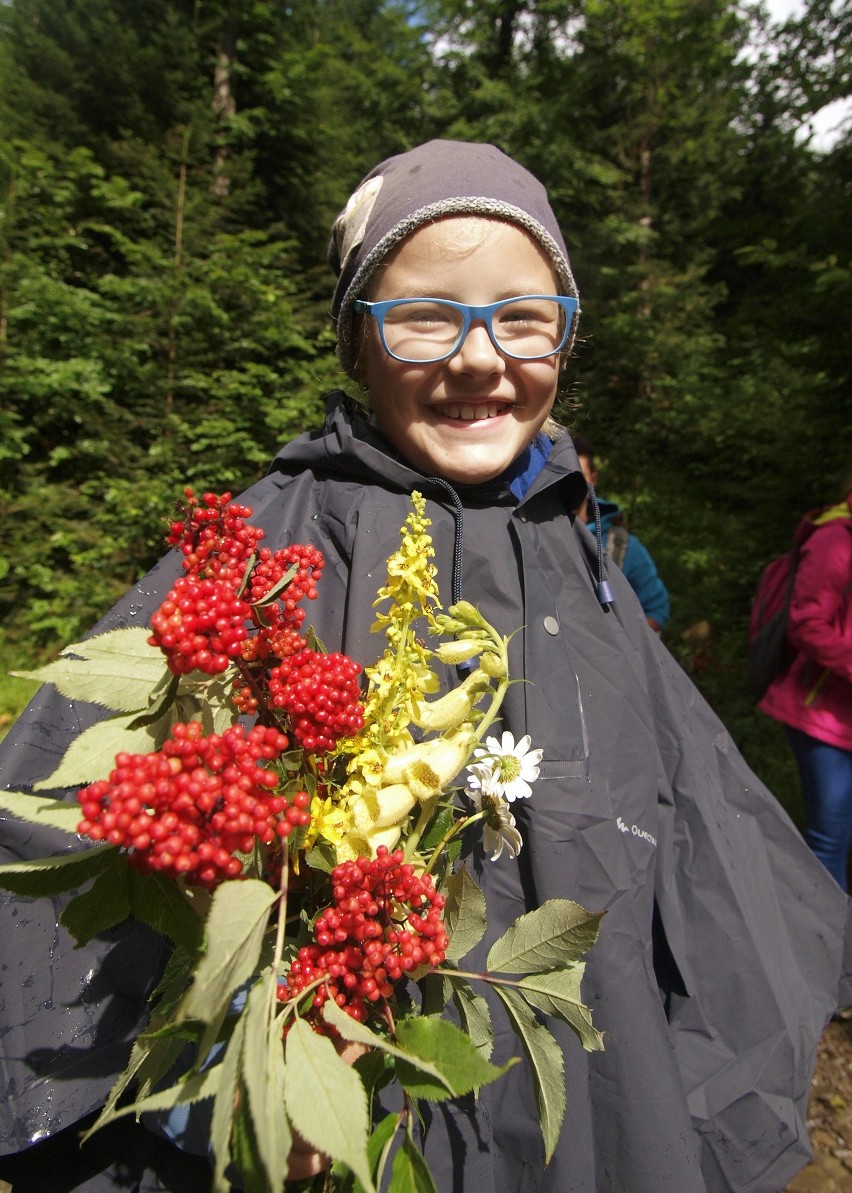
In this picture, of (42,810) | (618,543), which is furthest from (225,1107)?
(618,543)

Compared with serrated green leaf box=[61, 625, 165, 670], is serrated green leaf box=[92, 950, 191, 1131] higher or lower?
lower

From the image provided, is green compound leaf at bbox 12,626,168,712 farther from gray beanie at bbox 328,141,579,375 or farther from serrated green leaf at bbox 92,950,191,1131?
gray beanie at bbox 328,141,579,375

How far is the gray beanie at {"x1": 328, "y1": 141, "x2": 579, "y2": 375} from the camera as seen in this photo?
1.19 meters

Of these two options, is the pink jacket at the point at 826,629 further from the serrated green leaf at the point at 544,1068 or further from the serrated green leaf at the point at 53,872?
the serrated green leaf at the point at 53,872

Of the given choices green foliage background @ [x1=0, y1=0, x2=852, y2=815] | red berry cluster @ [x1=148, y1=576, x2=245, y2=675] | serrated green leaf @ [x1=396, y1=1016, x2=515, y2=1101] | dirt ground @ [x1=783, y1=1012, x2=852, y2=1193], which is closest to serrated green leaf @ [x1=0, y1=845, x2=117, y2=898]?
red berry cluster @ [x1=148, y1=576, x2=245, y2=675]

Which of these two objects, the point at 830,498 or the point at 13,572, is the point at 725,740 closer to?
the point at 830,498

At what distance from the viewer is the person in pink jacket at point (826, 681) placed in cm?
282

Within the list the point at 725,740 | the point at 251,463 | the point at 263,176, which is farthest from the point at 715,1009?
the point at 263,176

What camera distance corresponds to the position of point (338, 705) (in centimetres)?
69

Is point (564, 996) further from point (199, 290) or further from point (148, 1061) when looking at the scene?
point (199, 290)

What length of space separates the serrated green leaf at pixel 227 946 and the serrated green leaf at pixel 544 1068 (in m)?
0.40

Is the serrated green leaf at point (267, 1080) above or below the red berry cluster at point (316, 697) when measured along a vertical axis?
below

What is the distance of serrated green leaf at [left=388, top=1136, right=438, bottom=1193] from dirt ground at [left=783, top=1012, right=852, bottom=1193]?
7.59 ft

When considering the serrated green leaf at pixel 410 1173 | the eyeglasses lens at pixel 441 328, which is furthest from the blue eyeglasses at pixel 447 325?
the serrated green leaf at pixel 410 1173
